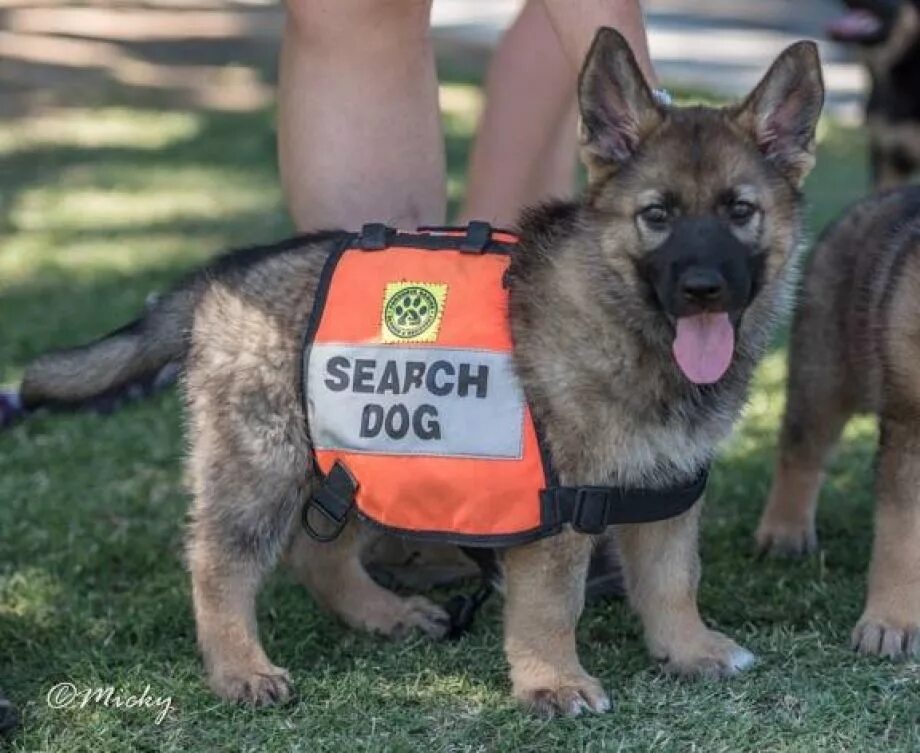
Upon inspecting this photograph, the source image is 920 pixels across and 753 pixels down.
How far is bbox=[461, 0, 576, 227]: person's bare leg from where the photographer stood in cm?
491

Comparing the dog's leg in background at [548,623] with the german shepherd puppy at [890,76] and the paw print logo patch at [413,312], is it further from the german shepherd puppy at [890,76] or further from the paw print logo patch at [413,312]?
the german shepherd puppy at [890,76]

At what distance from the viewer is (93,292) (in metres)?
7.48

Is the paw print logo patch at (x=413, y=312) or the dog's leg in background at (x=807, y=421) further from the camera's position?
the dog's leg in background at (x=807, y=421)

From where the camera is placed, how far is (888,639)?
3881 millimetres

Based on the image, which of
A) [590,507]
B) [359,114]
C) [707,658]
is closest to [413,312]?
[590,507]

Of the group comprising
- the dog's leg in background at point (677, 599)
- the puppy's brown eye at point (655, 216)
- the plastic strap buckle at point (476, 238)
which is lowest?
the dog's leg in background at point (677, 599)

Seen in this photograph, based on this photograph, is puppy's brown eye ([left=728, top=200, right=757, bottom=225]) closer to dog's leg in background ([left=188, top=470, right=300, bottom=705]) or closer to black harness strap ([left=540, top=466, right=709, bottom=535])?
black harness strap ([left=540, top=466, right=709, bottom=535])

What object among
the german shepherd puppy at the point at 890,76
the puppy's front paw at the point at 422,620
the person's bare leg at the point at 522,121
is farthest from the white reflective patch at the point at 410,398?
the german shepherd puppy at the point at 890,76

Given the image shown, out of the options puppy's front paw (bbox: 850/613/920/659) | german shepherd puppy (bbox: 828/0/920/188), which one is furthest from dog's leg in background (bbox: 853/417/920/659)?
german shepherd puppy (bbox: 828/0/920/188)

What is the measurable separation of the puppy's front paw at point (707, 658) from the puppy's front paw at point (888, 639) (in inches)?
10.5

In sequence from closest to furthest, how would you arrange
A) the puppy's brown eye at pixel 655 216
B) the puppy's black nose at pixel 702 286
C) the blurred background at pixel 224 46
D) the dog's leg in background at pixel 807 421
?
the puppy's black nose at pixel 702 286, the puppy's brown eye at pixel 655 216, the dog's leg in background at pixel 807 421, the blurred background at pixel 224 46

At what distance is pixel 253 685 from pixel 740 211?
4.87ft

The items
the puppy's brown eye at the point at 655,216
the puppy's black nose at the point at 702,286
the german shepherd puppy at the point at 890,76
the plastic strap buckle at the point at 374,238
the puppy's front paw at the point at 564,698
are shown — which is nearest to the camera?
the puppy's black nose at the point at 702,286

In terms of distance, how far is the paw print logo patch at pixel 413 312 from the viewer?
12.1 ft
